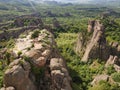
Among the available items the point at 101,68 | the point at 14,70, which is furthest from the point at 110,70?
the point at 14,70

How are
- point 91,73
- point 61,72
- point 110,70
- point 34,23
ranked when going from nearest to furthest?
point 61,72, point 110,70, point 91,73, point 34,23

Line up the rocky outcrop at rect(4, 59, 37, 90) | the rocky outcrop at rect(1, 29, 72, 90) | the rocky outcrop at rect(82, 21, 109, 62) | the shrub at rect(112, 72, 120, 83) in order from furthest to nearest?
the rocky outcrop at rect(82, 21, 109, 62) → the shrub at rect(112, 72, 120, 83) → the rocky outcrop at rect(1, 29, 72, 90) → the rocky outcrop at rect(4, 59, 37, 90)

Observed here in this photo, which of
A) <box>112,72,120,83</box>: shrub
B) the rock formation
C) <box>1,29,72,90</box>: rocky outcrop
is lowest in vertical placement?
the rock formation

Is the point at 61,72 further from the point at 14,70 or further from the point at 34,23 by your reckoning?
the point at 34,23

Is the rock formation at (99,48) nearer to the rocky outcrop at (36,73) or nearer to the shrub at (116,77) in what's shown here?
the shrub at (116,77)

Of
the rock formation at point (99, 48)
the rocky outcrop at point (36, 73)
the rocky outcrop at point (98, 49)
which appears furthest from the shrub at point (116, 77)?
A: the rocky outcrop at point (98, 49)

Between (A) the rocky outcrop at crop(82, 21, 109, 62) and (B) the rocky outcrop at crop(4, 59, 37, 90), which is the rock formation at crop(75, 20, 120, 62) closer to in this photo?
(A) the rocky outcrop at crop(82, 21, 109, 62)

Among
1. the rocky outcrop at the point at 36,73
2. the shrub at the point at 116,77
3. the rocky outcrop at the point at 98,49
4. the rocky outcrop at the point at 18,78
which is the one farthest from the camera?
the rocky outcrop at the point at 98,49

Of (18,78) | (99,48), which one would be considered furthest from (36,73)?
(99,48)

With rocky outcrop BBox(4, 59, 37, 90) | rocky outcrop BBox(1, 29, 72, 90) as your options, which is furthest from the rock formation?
rocky outcrop BBox(4, 59, 37, 90)

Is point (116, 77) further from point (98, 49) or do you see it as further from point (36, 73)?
point (98, 49)

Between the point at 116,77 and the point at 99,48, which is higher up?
the point at 116,77

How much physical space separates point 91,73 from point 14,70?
31545 mm

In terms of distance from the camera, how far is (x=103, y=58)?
86.1m
